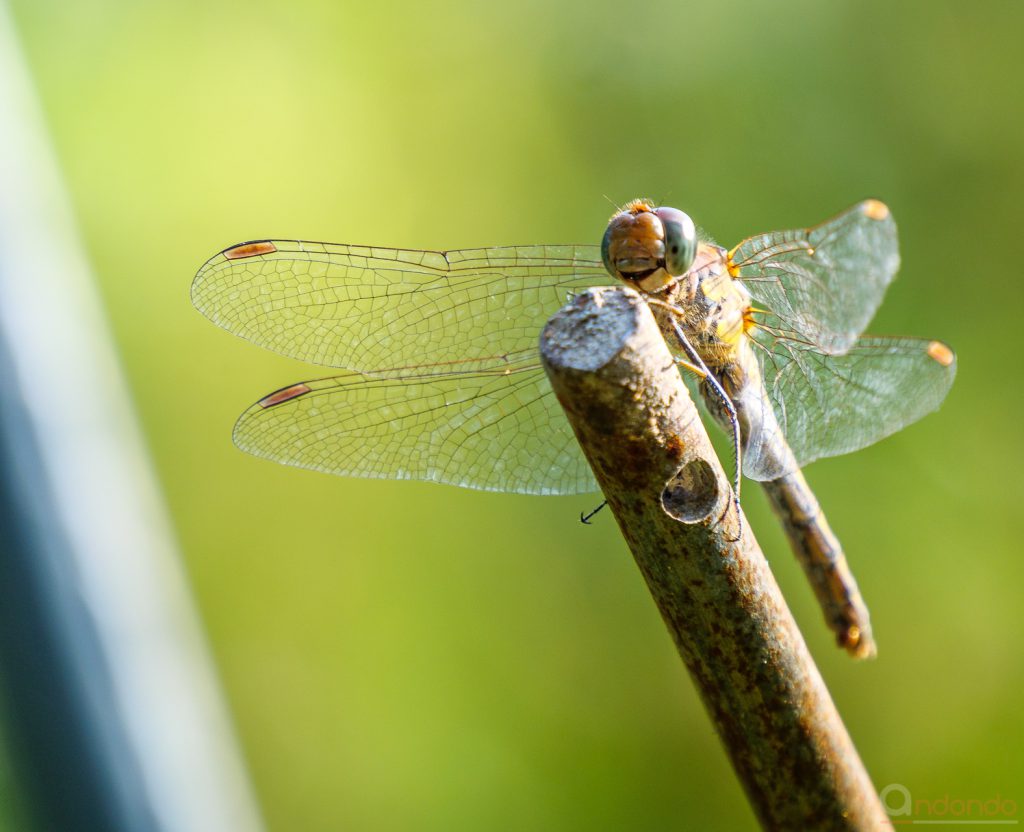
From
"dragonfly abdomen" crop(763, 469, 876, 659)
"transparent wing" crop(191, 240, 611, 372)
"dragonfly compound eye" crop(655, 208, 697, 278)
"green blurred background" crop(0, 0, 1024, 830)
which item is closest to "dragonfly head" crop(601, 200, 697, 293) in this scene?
"dragonfly compound eye" crop(655, 208, 697, 278)

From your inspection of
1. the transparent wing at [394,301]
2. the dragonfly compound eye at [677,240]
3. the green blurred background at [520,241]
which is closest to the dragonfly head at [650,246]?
the dragonfly compound eye at [677,240]

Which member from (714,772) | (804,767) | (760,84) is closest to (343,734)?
(714,772)

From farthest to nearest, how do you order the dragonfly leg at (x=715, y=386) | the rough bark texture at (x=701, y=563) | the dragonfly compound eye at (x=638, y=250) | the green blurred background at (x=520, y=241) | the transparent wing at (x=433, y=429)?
1. the green blurred background at (x=520, y=241)
2. the transparent wing at (x=433, y=429)
3. the dragonfly compound eye at (x=638, y=250)
4. the dragonfly leg at (x=715, y=386)
5. the rough bark texture at (x=701, y=563)

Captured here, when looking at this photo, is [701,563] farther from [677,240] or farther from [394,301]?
[394,301]

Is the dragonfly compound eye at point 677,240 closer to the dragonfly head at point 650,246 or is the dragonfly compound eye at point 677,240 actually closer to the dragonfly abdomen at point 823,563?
the dragonfly head at point 650,246

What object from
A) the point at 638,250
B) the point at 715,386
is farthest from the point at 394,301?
the point at 715,386
